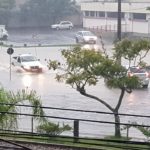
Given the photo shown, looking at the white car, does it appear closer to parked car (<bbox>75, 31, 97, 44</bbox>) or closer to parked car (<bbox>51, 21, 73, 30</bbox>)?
parked car (<bbox>75, 31, 97, 44</bbox>)

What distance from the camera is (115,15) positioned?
7238 centimetres

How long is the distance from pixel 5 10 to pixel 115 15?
16544 mm

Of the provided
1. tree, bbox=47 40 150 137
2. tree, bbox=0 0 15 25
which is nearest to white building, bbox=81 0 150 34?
→ tree, bbox=0 0 15 25

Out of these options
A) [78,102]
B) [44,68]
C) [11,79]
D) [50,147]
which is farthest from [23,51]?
[50,147]

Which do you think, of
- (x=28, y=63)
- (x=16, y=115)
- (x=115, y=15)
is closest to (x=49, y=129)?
(x=16, y=115)

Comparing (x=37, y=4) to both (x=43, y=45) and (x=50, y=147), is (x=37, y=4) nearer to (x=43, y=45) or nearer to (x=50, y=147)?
(x=43, y=45)

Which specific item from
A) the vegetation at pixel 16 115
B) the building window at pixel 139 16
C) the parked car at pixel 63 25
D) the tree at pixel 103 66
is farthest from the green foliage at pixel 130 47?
the parked car at pixel 63 25

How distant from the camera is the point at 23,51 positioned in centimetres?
5119

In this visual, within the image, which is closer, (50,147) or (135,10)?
(50,147)

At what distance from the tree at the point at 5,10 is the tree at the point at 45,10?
6.21ft

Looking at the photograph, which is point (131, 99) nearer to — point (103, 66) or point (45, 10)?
point (103, 66)

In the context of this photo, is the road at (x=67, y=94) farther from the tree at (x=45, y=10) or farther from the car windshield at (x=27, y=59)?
the tree at (x=45, y=10)

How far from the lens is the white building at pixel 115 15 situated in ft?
216

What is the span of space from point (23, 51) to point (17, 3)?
35.6 metres
